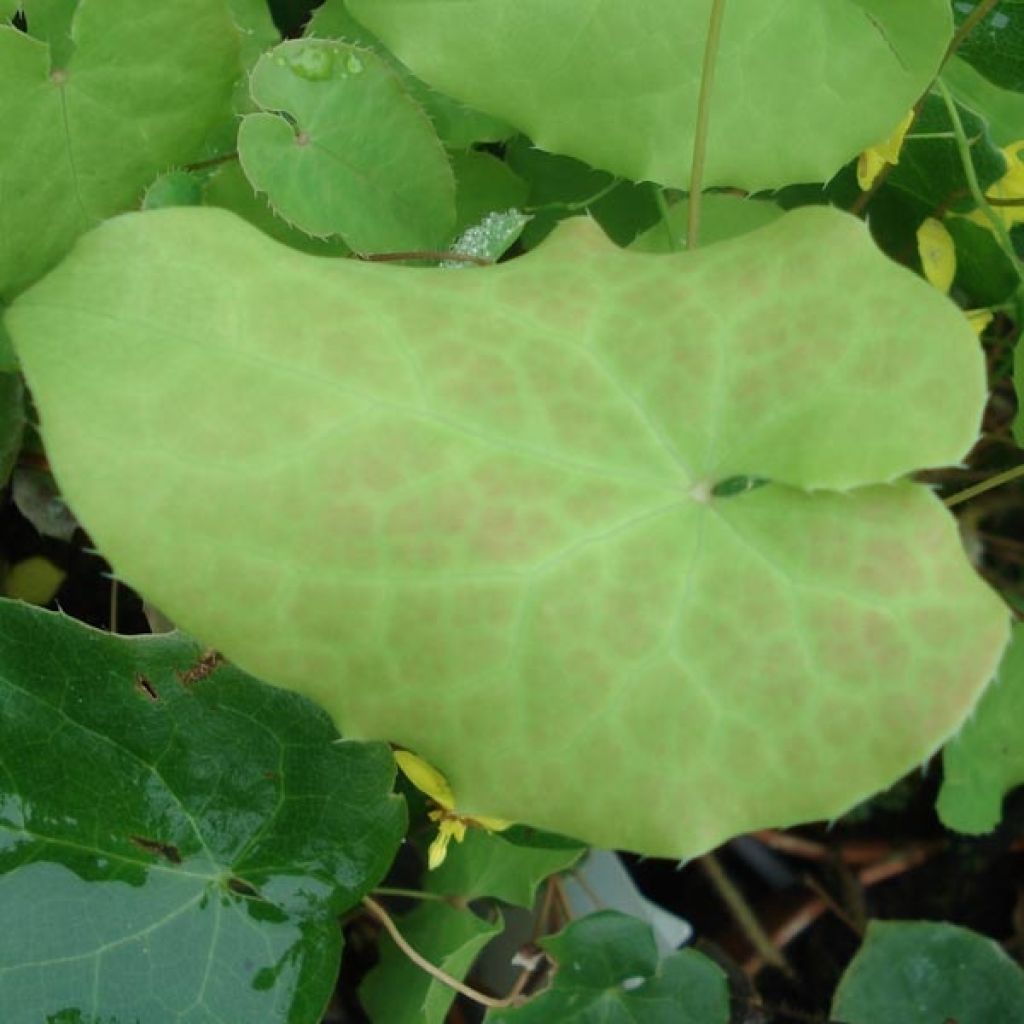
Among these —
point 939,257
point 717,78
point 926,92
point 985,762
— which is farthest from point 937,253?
point 985,762

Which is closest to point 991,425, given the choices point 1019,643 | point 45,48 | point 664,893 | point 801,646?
point 1019,643

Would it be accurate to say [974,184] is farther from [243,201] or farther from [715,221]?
[243,201]

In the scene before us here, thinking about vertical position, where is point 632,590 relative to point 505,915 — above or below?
above

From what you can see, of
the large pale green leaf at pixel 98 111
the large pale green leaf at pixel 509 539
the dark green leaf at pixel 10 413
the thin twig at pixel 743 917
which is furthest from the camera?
the thin twig at pixel 743 917

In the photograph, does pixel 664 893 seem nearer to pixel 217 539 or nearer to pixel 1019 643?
pixel 1019 643

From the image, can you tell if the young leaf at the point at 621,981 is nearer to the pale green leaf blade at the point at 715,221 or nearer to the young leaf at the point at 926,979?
the young leaf at the point at 926,979

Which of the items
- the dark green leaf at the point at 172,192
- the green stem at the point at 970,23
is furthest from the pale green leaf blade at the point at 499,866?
the green stem at the point at 970,23
